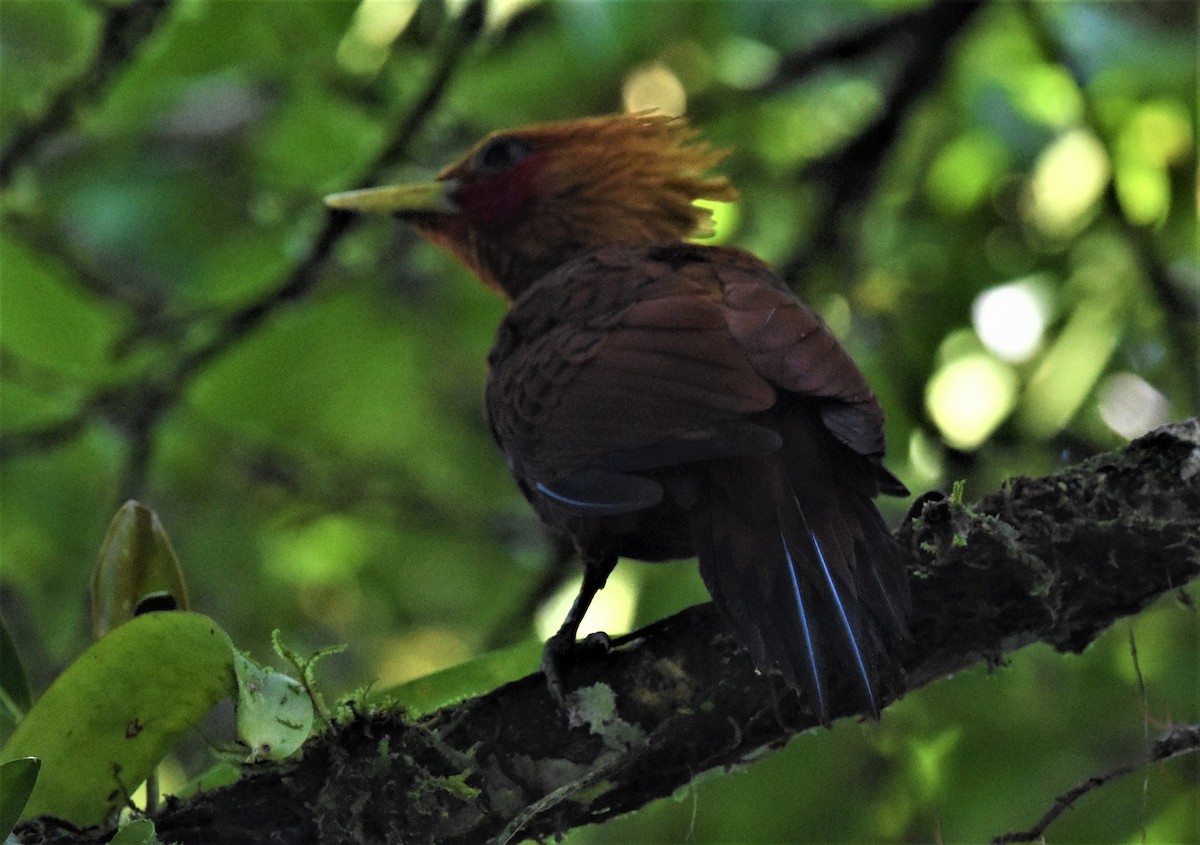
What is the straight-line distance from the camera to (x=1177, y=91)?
4055 millimetres

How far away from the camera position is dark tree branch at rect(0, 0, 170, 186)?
12.6 ft

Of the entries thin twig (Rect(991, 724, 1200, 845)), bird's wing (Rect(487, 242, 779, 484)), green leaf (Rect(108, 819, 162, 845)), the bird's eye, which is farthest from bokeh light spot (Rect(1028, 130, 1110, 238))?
green leaf (Rect(108, 819, 162, 845))

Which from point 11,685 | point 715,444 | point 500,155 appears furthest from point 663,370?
point 500,155

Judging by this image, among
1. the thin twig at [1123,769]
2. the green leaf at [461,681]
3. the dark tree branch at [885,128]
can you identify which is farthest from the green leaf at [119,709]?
the dark tree branch at [885,128]

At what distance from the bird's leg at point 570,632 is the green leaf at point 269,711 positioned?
0.42m

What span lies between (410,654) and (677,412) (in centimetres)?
332

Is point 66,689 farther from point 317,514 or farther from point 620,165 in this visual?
point 317,514

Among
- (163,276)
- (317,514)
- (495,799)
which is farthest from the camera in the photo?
(317,514)

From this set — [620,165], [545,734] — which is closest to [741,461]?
[545,734]

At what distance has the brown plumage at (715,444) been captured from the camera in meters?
2.25

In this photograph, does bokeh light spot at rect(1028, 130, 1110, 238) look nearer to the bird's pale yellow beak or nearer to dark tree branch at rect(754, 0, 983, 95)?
dark tree branch at rect(754, 0, 983, 95)

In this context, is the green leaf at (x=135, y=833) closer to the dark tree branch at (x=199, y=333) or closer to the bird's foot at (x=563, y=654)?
the bird's foot at (x=563, y=654)

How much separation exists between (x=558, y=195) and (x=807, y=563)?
5.47 ft

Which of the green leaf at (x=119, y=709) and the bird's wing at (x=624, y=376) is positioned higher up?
the bird's wing at (x=624, y=376)
